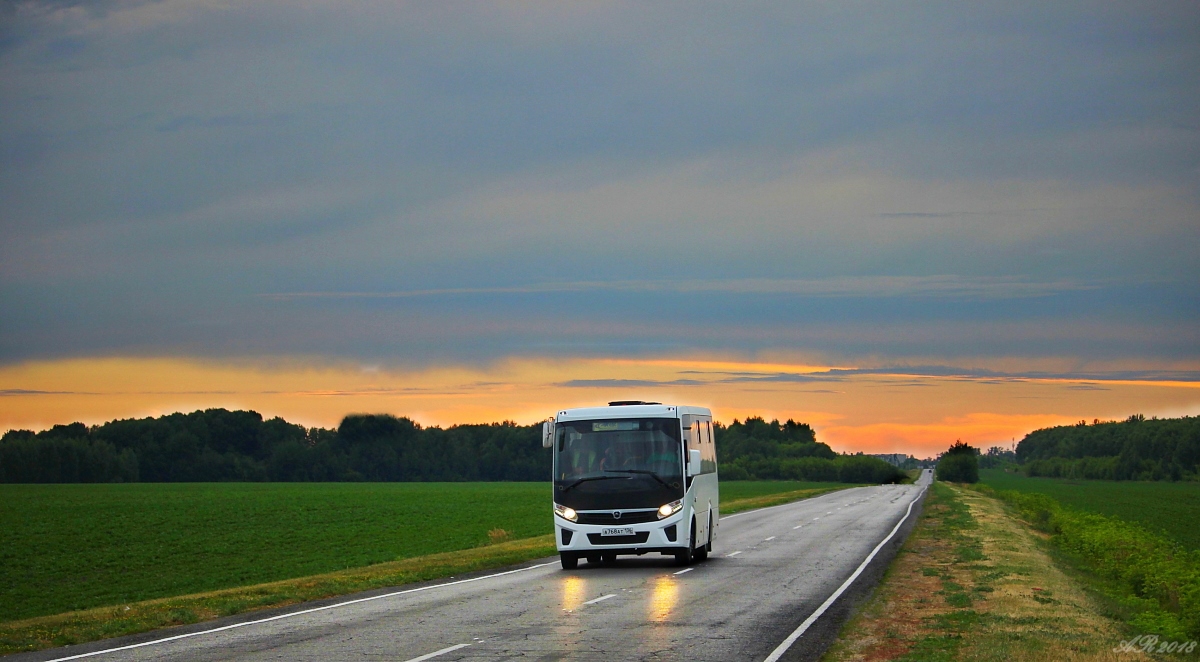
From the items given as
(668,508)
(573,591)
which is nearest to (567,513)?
(668,508)

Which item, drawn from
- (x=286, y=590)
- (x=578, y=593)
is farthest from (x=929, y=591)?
(x=286, y=590)

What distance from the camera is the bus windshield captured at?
23391mm

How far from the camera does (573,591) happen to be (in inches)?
779

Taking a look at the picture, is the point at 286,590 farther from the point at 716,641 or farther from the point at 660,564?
the point at 716,641

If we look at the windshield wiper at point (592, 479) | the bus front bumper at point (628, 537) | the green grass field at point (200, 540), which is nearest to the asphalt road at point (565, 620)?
the bus front bumper at point (628, 537)

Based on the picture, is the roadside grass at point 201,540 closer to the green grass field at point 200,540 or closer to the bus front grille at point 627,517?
the green grass field at point 200,540

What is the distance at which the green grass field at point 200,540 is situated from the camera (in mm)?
34844

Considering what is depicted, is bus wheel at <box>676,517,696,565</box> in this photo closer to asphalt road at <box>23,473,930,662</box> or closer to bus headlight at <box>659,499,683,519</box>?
asphalt road at <box>23,473,930,662</box>

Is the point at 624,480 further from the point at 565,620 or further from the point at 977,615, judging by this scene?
the point at 977,615

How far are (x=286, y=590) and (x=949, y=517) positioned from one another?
3498cm

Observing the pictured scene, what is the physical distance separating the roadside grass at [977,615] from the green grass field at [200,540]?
2005 centimetres

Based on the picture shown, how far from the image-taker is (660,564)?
1030 inches

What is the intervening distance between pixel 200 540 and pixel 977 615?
4294cm

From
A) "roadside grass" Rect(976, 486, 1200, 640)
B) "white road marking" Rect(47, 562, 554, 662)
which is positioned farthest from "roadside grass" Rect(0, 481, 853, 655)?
"roadside grass" Rect(976, 486, 1200, 640)
